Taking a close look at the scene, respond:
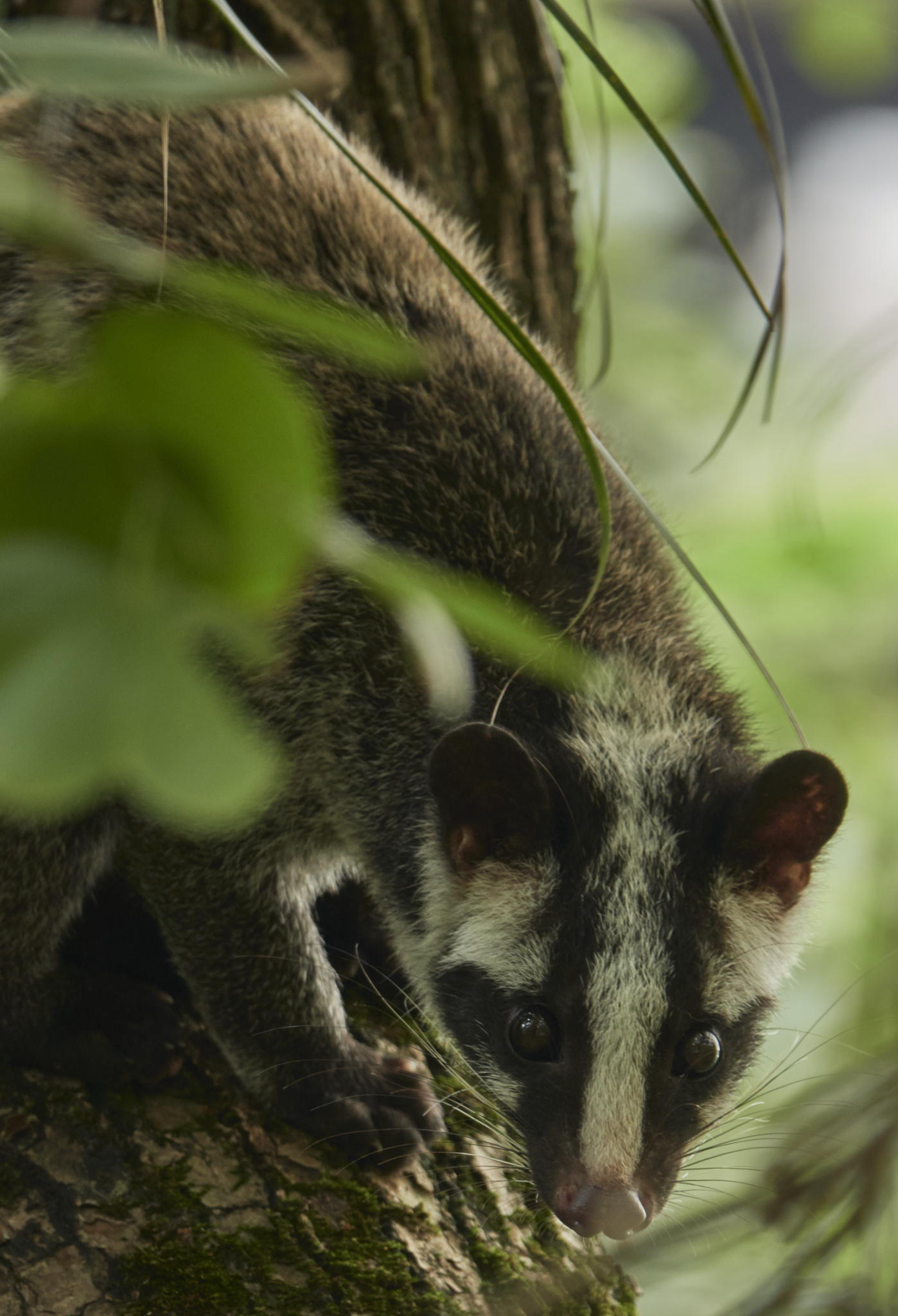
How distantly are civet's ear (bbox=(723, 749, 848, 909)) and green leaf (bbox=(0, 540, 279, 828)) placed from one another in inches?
92.1

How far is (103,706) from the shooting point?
0.70 meters

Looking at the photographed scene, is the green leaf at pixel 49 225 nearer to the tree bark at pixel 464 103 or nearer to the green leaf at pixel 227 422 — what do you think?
the green leaf at pixel 227 422

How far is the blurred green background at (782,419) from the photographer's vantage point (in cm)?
322

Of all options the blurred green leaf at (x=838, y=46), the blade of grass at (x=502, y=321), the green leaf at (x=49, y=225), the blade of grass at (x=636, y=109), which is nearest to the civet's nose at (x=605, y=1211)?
the blade of grass at (x=502, y=321)

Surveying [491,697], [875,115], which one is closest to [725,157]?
[875,115]

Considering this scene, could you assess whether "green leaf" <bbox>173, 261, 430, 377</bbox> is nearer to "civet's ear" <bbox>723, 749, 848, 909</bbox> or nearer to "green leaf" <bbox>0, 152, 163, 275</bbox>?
"green leaf" <bbox>0, 152, 163, 275</bbox>

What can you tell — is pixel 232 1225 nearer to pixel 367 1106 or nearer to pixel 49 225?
pixel 367 1106

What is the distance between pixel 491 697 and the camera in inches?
131

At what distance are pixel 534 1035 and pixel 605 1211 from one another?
1.42 ft

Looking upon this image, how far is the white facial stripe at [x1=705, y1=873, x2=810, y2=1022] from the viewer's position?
118 inches

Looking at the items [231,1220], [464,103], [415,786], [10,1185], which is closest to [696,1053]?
[415,786]

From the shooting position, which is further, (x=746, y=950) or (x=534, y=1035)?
(x=746, y=950)

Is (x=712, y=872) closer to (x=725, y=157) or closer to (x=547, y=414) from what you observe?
(x=547, y=414)

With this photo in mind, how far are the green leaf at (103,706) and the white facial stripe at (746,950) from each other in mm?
2452
